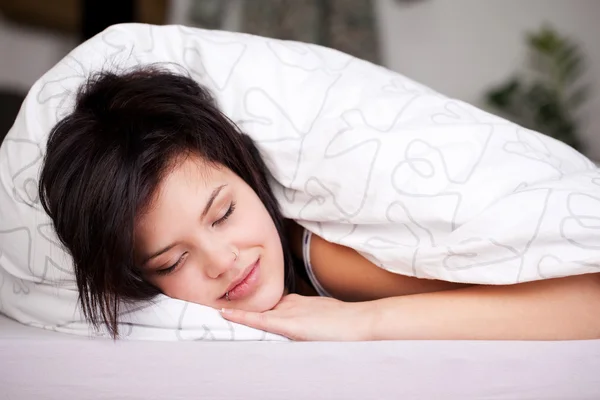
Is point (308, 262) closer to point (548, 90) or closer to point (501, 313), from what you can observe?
point (501, 313)

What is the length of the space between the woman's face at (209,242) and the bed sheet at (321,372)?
139mm

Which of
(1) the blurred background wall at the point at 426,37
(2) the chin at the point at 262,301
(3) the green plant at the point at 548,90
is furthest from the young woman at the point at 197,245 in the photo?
(3) the green plant at the point at 548,90

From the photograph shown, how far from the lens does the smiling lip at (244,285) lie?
3.02 ft

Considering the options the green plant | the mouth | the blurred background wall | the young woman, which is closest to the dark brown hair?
the young woman

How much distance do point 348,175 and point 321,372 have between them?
31 centimetres

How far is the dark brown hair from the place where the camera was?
87 cm

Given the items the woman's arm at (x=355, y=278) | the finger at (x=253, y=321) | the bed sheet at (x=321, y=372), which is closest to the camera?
the bed sheet at (x=321, y=372)

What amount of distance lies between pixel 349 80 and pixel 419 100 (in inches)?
4.8

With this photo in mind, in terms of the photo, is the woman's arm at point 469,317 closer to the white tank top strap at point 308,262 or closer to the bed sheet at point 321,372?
the bed sheet at point 321,372

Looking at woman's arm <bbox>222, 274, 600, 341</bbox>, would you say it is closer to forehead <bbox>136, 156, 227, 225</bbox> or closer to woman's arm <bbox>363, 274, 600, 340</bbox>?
woman's arm <bbox>363, 274, 600, 340</bbox>

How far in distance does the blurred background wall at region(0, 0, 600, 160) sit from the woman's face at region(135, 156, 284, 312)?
5.23ft

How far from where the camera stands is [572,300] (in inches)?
33.6

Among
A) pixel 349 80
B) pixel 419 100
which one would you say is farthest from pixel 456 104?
pixel 349 80

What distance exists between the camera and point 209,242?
0.88 meters
